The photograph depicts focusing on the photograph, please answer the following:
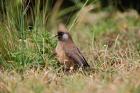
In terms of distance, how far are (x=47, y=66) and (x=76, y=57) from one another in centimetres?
44

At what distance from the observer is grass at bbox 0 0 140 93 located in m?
5.96

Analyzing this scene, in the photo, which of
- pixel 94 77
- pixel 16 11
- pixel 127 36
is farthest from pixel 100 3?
pixel 94 77

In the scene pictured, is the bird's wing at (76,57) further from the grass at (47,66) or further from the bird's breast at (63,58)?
the grass at (47,66)

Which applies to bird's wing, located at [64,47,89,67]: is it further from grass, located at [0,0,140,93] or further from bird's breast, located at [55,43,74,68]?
grass, located at [0,0,140,93]

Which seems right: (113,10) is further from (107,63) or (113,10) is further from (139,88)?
(139,88)

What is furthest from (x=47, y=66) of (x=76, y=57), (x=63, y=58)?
(x=76, y=57)

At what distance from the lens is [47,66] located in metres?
7.13

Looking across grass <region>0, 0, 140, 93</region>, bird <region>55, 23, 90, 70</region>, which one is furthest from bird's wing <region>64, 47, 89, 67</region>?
grass <region>0, 0, 140, 93</region>

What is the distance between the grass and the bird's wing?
14cm

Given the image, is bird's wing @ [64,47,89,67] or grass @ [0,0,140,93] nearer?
grass @ [0,0,140,93]

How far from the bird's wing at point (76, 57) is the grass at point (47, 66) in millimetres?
142

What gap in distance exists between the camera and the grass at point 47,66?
5.96m

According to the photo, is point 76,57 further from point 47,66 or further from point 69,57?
point 47,66

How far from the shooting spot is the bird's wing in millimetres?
7312
